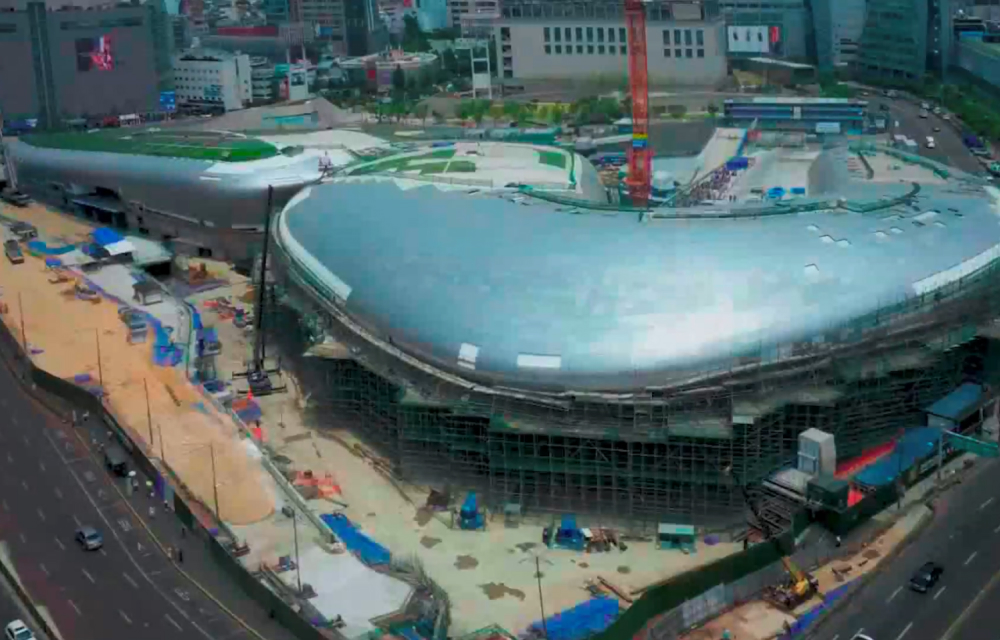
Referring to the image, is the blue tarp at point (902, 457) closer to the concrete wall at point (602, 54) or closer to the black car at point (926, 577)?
the black car at point (926, 577)

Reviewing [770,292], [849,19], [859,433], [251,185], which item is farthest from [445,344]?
[849,19]

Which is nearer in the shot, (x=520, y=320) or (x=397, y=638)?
(x=397, y=638)

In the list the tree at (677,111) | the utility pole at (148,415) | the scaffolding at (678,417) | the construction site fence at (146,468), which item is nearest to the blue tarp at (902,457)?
the scaffolding at (678,417)

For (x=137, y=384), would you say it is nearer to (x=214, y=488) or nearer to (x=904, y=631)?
(x=214, y=488)

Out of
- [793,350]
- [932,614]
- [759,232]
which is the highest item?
[759,232]

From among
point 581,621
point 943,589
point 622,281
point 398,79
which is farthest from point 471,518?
point 398,79

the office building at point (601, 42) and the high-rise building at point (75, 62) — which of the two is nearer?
the high-rise building at point (75, 62)

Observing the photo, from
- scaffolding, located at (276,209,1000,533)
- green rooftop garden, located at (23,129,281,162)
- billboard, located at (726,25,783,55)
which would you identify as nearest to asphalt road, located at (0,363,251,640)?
scaffolding, located at (276,209,1000,533)

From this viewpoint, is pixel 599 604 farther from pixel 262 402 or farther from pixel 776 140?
pixel 776 140
